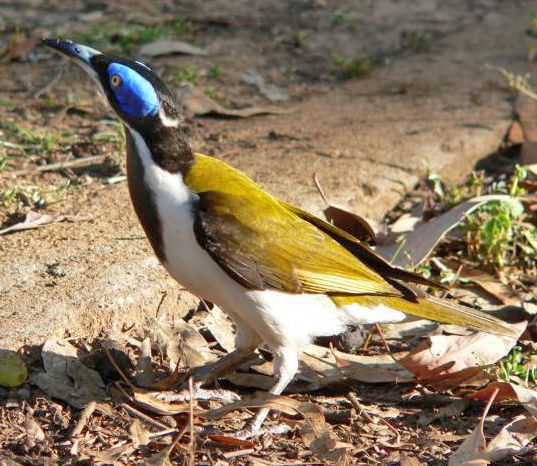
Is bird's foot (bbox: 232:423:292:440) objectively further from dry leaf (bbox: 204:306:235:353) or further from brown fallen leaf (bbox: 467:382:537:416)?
brown fallen leaf (bbox: 467:382:537:416)

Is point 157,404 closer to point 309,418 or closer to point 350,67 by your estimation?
point 309,418

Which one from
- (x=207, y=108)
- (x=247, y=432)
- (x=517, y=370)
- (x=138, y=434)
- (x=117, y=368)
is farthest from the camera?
(x=207, y=108)

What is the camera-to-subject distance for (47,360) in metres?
4.96

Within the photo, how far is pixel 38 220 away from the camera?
6.05 metres

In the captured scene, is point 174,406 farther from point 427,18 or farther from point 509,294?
point 427,18

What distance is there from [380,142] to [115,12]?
11.2 feet

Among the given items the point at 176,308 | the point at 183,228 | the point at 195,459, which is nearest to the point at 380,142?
the point at 176,308

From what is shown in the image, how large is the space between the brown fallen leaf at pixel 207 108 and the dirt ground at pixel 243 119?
0.06 m

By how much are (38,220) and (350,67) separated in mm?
3826

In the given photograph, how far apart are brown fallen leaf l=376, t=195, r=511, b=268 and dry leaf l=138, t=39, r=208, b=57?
319 cm

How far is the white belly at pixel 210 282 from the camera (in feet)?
15.5

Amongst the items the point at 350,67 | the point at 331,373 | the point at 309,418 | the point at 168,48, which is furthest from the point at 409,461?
the point at 168,48

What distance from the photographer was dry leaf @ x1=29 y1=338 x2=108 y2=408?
15.9 feet

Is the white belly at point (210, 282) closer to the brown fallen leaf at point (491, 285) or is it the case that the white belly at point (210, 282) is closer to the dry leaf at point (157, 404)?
the dry leaf at point (157, 404)
